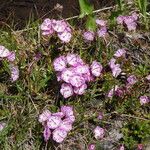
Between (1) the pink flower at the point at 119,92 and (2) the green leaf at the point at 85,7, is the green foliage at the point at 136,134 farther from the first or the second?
(2) the green leaf at the point at 85,7

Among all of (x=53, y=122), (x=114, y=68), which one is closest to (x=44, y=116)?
(x=53, y=122)

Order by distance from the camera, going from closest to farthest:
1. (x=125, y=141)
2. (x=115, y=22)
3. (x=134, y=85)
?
(x=125, y=141) < (x=134, y=85) < (x=115, y=22)

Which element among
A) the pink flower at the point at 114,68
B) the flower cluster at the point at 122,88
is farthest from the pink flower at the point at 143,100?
the pink flower at the point at 114,68

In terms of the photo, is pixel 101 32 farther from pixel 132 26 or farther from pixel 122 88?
pixel 122 88

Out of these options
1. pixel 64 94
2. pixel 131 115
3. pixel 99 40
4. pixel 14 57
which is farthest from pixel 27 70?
pixel 131 115

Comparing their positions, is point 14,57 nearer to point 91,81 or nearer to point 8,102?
point 8,102

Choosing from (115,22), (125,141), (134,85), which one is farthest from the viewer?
(115,22)
